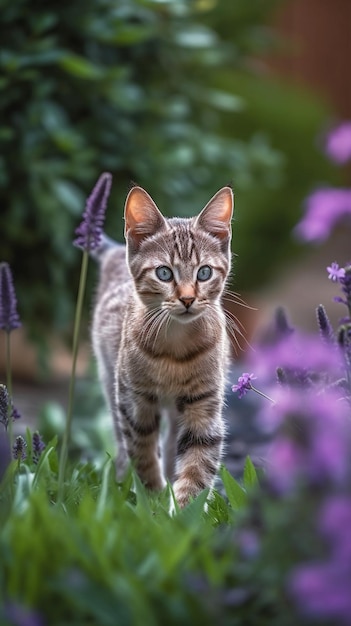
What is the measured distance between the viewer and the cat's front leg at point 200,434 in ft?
10.8

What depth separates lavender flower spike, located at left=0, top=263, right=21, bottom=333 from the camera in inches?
104

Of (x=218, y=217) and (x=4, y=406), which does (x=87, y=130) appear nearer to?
(x=218, y=217)

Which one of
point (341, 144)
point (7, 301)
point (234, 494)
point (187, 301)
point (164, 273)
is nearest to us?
point (341, 144)

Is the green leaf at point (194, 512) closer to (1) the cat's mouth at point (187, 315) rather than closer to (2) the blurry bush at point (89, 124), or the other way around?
(1) the cat's mouth at point (187, 315)

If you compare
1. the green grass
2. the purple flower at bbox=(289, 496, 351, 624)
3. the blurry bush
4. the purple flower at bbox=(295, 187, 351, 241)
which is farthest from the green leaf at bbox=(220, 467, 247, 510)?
the blurry bush

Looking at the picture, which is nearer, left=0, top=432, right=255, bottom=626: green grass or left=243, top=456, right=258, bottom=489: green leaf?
left=0, top=432, right=255, bottom=626: green grass

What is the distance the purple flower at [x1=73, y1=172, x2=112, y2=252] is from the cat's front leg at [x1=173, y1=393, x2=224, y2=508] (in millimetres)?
754

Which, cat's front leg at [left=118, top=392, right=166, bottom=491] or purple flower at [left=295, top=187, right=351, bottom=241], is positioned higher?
purple flower at [left=295, top=187, right=351, bottom=241]

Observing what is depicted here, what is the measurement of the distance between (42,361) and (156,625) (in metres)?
4.64

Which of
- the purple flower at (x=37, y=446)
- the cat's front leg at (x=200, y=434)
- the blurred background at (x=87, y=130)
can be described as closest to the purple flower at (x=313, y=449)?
the purple flower at (x=37, y=446)

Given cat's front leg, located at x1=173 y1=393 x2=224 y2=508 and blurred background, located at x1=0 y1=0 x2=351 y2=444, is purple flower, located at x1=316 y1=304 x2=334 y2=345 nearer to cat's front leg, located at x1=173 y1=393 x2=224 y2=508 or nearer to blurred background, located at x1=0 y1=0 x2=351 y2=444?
cat's front leg, located at x1=173 y1=393 x2=224 y2=508

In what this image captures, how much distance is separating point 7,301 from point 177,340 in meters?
0.84

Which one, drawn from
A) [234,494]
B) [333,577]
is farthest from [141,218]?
[333,577]

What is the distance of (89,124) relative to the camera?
19.5 ft
